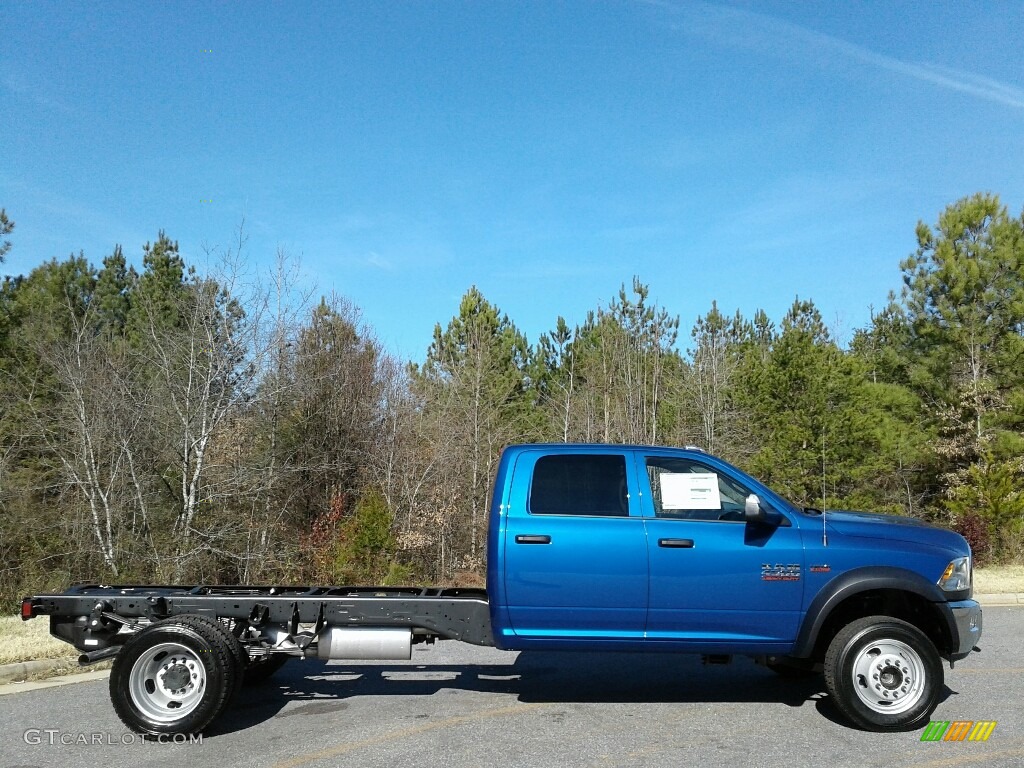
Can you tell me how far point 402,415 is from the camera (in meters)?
25.8

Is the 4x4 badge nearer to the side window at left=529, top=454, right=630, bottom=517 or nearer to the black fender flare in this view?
the black fender flare

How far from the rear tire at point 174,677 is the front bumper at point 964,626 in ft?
17.1

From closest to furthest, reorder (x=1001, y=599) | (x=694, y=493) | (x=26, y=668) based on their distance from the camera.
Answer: (x=694, y=493), (x=26, y=668), (x=1001, y=599)

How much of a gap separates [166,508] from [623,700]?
14941mm

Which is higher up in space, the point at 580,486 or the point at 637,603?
the point at 580,486

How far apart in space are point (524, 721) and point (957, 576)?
11.1 feet

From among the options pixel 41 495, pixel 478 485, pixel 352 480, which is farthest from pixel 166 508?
pixel 478 485

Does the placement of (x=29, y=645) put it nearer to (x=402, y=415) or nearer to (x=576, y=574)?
(x=576, y=574)

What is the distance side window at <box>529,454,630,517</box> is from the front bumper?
249cm

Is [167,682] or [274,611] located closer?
[167,682]

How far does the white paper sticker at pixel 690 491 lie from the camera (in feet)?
19.8

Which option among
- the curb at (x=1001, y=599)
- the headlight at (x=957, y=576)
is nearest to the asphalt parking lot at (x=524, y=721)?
the headlight at (x=957, y=576)

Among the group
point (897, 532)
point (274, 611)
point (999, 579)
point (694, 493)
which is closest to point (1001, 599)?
point (999, 579)

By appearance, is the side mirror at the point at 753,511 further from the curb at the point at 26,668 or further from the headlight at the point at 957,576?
the curb at the point at 26,668
